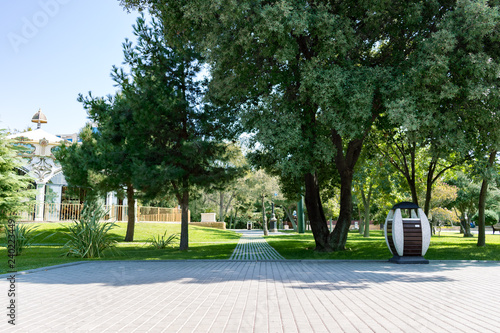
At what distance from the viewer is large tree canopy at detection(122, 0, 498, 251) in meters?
10.8

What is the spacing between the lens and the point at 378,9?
38.2ft

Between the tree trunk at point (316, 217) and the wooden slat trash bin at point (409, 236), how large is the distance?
12.9 ft

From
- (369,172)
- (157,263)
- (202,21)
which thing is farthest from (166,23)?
(369,172)

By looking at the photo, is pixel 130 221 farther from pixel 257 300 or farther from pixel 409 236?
pixel 257 300

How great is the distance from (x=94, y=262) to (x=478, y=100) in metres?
13.3

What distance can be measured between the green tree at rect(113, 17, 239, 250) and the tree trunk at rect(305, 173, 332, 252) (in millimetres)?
3267

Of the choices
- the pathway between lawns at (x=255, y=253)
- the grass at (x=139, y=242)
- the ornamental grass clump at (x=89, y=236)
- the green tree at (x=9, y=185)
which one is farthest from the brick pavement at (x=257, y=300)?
the green tree at (x=9, y=185)

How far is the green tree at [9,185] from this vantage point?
1741 centimetres

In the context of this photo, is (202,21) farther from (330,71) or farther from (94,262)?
(94,262)

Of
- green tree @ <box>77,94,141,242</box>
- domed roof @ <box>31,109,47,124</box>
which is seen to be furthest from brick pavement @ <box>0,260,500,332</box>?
domed roof @ <box>31,109,47,124</box>

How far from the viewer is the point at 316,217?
15531 mm

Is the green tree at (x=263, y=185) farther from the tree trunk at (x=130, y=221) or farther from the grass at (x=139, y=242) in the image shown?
the tree trunk at (x=130, y=221)

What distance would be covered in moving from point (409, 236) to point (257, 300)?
7123 millimetres

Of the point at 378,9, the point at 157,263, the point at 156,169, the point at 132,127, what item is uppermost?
the point at 378,9
